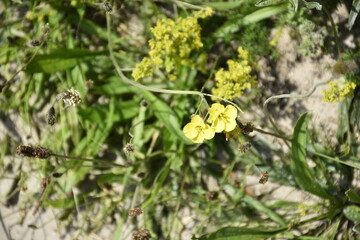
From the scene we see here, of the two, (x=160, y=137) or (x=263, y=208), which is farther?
(x=160, y=137)

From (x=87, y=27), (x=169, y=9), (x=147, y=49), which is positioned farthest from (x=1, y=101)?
(x=169, y=9)

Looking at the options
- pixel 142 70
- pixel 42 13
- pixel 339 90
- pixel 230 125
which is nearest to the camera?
pixel 230 125

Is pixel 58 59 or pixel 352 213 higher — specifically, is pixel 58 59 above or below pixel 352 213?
above

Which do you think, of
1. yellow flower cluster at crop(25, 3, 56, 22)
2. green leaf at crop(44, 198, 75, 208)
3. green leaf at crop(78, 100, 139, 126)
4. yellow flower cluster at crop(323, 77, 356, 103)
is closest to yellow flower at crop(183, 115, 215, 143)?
yellow flower cluster at crop(323, 77, 356, 103)

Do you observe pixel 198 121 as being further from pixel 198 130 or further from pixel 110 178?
pixel 110 178

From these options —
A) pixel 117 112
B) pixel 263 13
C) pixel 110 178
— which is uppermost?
pixel 263 13

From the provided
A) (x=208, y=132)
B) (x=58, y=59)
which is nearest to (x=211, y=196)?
(x=208, y=132)
